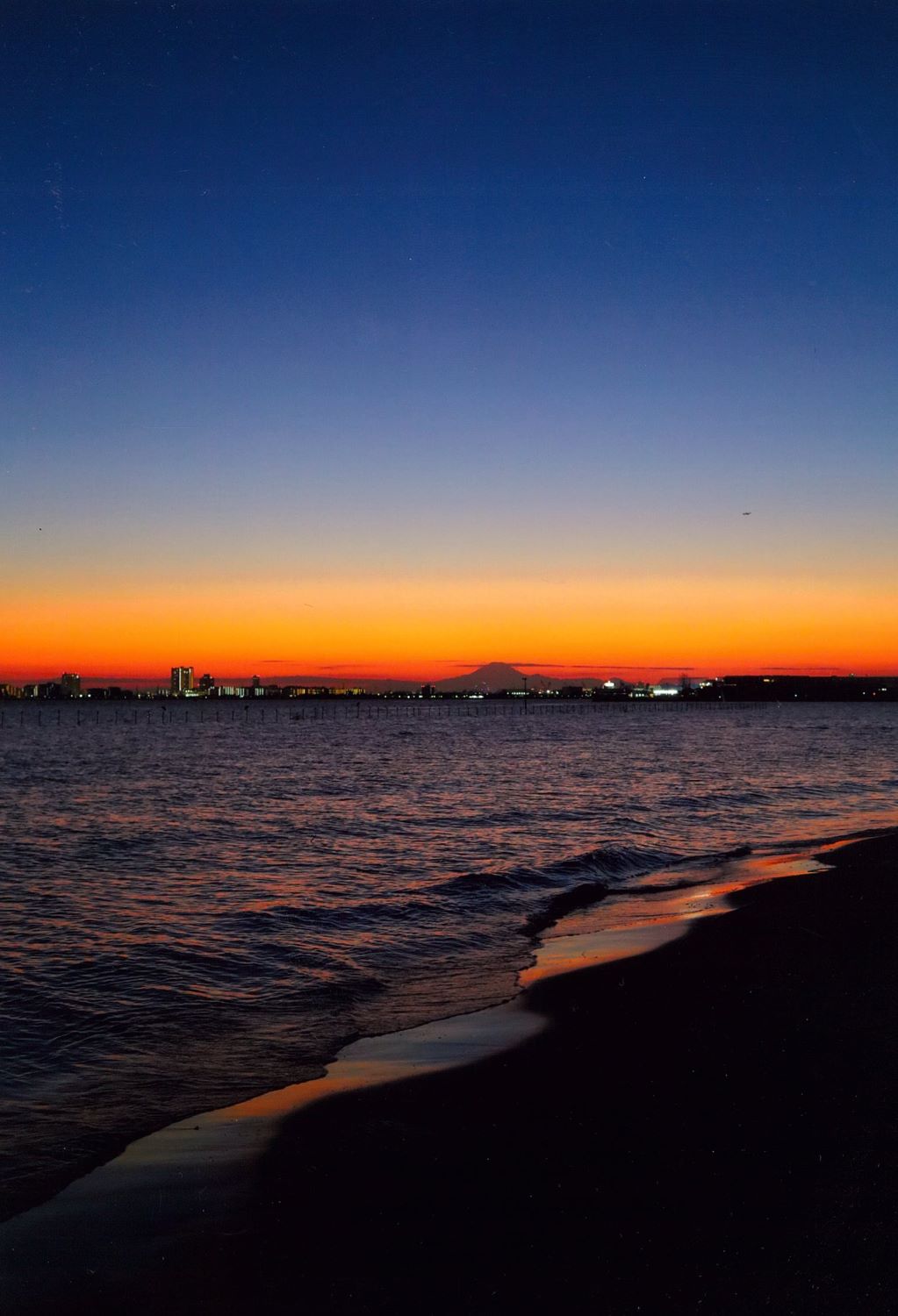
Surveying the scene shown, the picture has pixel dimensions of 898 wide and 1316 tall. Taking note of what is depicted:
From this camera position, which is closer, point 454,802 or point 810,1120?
point 810,1120

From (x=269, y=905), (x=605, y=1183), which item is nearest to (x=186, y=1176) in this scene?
(x=605, y=1183)

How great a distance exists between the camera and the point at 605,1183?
580 cm

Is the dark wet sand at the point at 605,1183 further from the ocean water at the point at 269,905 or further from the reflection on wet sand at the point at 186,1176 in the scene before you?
→ the ocean water at the point at 269,905

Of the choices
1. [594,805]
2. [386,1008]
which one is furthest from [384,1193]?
[594,805]

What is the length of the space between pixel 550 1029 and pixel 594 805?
24523 millimetres

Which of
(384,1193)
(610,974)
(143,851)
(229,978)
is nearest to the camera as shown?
(384,1193)

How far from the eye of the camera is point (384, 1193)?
19.2 feet

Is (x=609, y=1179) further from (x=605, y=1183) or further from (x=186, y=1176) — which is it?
(x=186, y=1176)

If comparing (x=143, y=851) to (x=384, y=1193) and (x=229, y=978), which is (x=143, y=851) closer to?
(x=229, y=978)

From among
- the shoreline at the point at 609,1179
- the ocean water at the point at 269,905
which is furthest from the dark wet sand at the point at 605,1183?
the ocean water at the point at 269,905

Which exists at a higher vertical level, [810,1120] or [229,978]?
[810,1120]

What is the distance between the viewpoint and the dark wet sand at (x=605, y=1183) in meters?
4.77

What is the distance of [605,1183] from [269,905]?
467 inches

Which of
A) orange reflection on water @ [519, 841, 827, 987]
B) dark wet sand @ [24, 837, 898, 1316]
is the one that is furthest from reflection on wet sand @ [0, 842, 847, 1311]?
orange reflection on water @ [519, 841, 827, 987]
